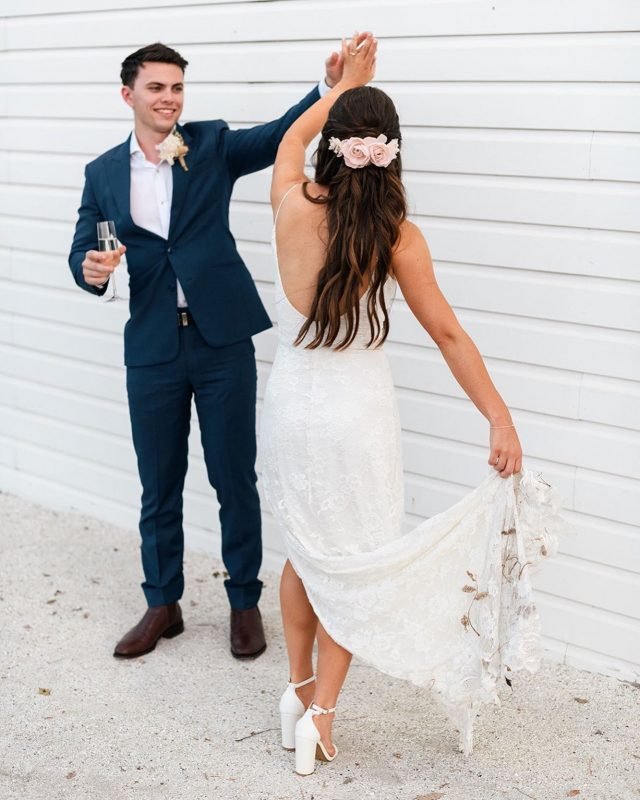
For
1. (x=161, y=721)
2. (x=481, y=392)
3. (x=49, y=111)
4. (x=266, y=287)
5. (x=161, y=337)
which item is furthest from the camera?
(x=49, y=111)

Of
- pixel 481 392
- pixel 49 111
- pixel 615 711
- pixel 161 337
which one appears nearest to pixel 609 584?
pixel 615 711

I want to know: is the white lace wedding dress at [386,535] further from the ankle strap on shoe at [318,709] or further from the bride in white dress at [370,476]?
the ankle strap on shoe at [318,709]

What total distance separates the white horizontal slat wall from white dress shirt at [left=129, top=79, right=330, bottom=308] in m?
0.72

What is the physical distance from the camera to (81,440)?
570 centimetres

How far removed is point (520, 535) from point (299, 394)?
77 cm

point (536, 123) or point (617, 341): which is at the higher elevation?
point (536, 123)

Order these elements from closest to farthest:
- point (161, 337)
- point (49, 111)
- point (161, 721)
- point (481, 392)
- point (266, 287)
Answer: point (481, 392) → point (161, 721) → point (161, 337) → point (266, 287) → point (49, 111)

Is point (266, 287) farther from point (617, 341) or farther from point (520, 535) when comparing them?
point (520, 535)

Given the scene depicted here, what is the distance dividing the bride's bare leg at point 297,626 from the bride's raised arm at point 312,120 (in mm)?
1197

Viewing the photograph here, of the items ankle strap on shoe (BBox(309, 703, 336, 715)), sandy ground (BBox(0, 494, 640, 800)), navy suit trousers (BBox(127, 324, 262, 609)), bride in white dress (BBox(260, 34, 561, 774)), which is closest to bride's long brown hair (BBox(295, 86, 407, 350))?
bride in white dress (BBox(260, 34, 561, 774))

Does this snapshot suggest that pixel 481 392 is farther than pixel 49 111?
No

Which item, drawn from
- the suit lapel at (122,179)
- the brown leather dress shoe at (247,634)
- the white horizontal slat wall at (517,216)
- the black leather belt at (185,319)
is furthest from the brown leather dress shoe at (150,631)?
the suit lapel at (122,179)

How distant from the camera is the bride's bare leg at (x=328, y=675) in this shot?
342 centimetres

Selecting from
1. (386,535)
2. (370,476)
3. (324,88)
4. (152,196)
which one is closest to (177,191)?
(152,196)
